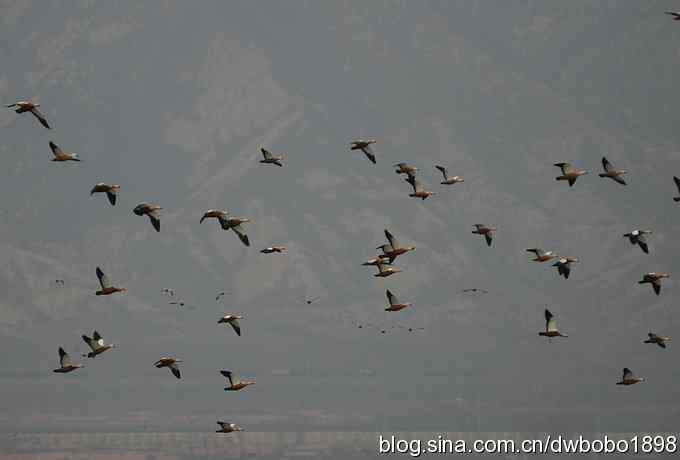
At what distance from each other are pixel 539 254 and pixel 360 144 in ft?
33.2

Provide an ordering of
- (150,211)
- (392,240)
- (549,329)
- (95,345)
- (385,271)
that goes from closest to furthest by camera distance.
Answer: (150,211)
(549,329)
(392,240)
(95,345)
(385,271)

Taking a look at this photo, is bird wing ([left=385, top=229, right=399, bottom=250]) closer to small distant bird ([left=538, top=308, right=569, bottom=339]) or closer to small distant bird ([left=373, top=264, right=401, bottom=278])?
small distant bird ([left=373, top=264, right=401, bottom=278])

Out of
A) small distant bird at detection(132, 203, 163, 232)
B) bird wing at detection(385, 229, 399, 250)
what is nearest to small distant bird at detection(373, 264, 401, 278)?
bird wing at detection(385, 229, 399, 250)

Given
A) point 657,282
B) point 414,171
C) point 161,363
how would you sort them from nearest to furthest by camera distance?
point 161,363 < point 657,282 < point 414,171

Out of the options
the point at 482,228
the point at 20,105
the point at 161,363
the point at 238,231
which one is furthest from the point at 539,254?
the point at 20,105

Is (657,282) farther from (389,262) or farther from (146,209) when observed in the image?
(146,209)

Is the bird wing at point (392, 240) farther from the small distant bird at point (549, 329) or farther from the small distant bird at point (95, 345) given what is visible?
the small distant bird at point (95, 345)

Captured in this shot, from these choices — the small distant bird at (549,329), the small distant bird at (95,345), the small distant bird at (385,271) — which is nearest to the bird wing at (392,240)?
the small distant bird at (385,271)

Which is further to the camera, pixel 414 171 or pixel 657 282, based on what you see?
pixel 414 171

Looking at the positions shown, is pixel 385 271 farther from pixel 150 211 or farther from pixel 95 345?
pixel 95 345

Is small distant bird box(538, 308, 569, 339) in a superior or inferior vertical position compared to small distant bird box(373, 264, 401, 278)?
inferior

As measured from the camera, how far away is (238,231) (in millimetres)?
81875

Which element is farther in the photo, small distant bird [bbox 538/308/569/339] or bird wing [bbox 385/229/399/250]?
bird wing [bbox 385/229/399/250]

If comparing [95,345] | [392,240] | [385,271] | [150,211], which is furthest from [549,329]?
[95,345]
